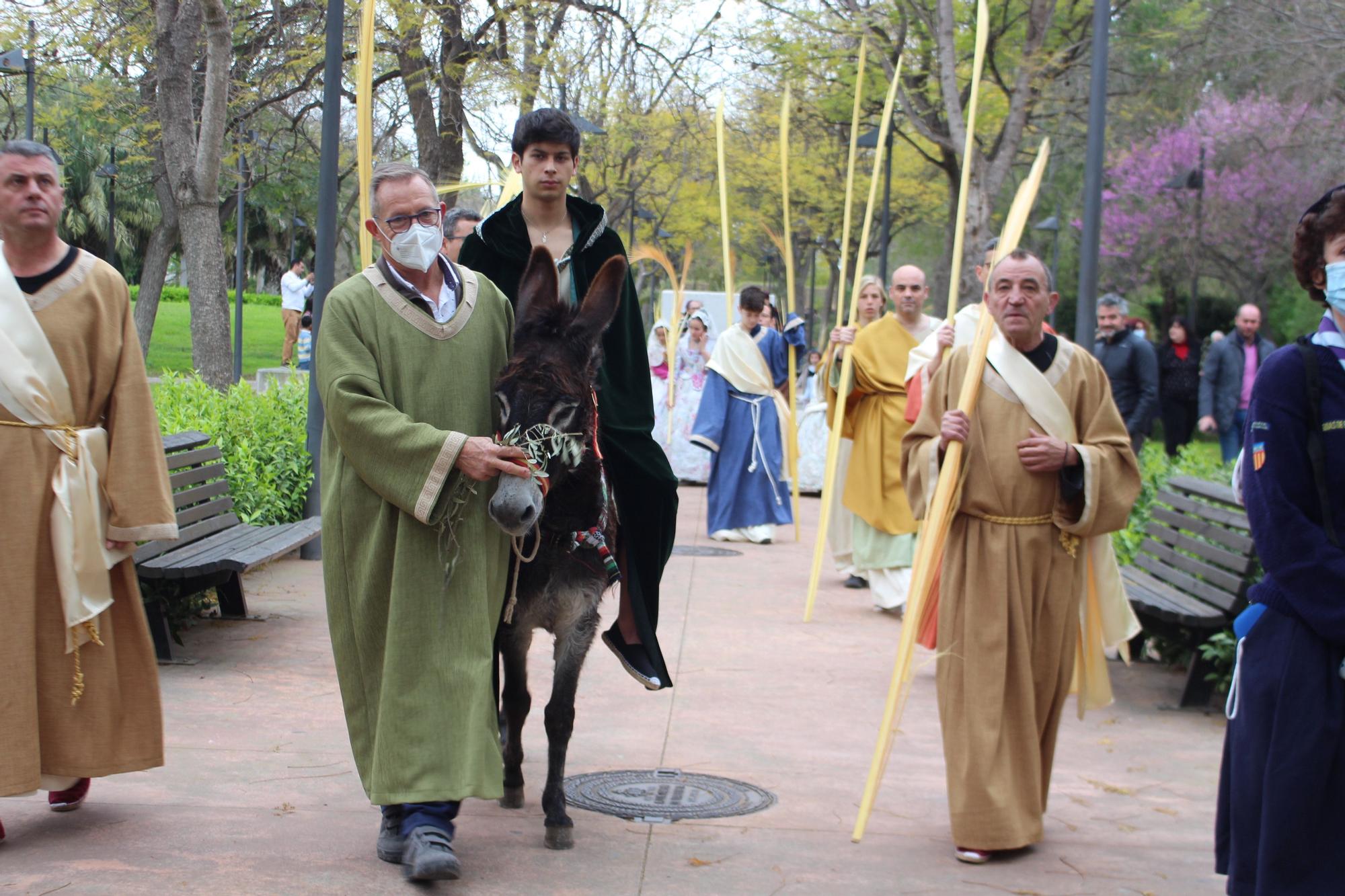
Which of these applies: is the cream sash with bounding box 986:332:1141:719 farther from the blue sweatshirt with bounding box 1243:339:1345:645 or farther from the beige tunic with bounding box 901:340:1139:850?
the blue sweatshirt with bounding box 1243:339:1345:645

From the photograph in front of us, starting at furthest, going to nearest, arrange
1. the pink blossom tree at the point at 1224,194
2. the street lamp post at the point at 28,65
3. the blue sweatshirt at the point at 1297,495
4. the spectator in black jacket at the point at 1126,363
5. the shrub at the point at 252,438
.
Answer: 1. the pink blossom tree at the point at 1224,194
2. the street lamp post at the point at 28,65
3. the spectator in black jacket at the point at 1126,363
4. the shrub at the point at 252,438
5. the blue sweatshirt at the point at 1297,495

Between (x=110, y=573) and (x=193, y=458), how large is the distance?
3247 millimetres

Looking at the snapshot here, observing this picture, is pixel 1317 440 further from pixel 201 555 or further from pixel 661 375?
pixel 661 375

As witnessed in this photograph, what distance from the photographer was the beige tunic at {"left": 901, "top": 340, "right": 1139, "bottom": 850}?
4.98 m

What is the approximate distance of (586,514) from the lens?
15.5 ft

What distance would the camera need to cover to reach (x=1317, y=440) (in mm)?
3586

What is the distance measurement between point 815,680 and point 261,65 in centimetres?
1296

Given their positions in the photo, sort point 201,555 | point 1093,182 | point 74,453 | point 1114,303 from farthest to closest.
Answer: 1. point 1114,303
2. point 1093,182
3. point 201,555
4. point 74,453

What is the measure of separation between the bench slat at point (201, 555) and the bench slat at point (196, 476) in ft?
0.99

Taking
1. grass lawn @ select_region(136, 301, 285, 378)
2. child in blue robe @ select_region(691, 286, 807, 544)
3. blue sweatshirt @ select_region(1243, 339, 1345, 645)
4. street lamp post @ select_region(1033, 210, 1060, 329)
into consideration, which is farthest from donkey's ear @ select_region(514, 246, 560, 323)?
grass lawn @ select_region(136, 301, 285, 378)

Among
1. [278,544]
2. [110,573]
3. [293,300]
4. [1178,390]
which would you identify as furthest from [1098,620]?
[293,300]

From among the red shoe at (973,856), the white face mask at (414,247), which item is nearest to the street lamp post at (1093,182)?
the red shoe at (973,856)

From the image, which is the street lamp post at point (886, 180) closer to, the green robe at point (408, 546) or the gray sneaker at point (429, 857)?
the green robe at point (408, 546)

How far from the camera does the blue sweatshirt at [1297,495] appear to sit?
11.6 feet
